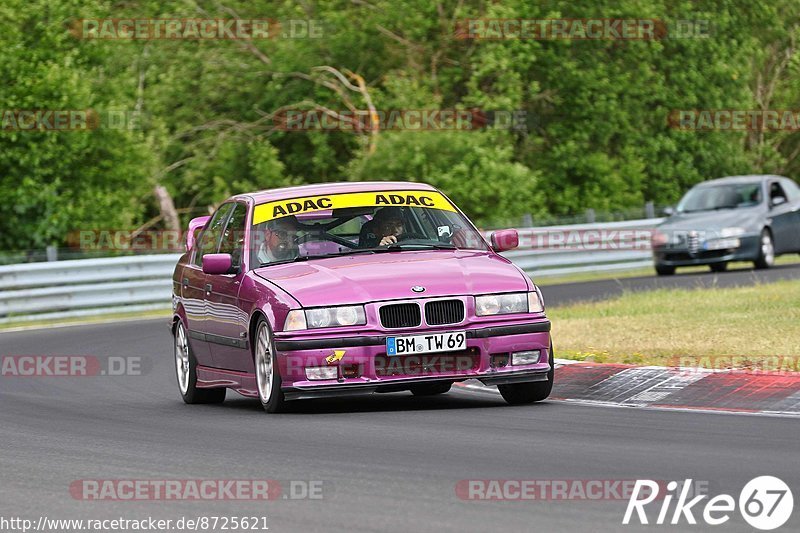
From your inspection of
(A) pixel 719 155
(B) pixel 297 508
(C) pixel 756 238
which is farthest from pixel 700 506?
(A) pixel 719 155

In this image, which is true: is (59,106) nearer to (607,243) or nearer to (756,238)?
(607,243)

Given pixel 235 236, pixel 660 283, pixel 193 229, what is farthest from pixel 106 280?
pixel 235 236

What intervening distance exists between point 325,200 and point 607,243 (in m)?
20.2

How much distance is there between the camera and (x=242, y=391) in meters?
12.3

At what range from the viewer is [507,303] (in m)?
11.5

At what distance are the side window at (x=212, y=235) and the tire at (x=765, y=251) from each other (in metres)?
15.1

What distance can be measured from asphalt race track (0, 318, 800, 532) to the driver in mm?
1085

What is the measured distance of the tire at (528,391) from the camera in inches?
463

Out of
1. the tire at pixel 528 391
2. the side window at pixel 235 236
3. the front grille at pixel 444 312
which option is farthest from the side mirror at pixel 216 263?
the tire at pixel 528 391

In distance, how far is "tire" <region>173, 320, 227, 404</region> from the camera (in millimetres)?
13352

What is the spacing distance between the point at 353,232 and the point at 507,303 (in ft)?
5.10

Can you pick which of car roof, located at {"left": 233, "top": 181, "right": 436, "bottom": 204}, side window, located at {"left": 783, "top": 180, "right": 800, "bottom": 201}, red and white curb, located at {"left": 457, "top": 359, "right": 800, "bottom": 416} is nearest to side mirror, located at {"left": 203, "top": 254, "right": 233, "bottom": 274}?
car roof, located at {"left": 233, "top": 181, "right": 436, "bottom": 204}

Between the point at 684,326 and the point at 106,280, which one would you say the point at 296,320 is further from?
the point at 106,280

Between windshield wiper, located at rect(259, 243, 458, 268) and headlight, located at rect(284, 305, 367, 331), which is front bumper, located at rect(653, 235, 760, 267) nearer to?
windshield wiper, located at rect(259, 243, 458, 268)
